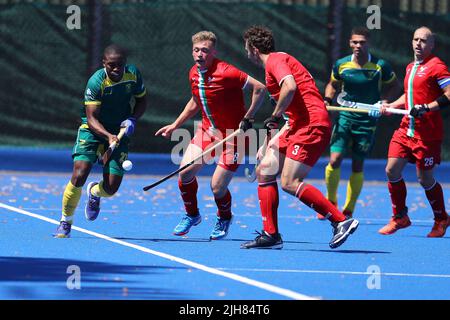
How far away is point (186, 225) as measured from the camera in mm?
12664

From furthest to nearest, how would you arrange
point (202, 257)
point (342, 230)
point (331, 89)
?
point (331, 89) < point (342, 230) < point (202, 257)

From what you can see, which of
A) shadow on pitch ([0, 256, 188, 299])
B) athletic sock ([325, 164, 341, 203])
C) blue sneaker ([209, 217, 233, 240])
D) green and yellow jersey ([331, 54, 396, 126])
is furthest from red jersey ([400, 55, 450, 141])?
shadow on pitch ([0, 256, 188, 299])

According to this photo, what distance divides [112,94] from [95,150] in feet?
1.73

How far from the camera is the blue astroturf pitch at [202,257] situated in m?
8.98

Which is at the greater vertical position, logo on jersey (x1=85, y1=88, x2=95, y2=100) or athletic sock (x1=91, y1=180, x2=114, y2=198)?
logo on jersey (x1=85, y1=88, x2=95, y2=100)

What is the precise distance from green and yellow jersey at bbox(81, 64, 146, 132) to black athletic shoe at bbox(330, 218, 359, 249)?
2387mm

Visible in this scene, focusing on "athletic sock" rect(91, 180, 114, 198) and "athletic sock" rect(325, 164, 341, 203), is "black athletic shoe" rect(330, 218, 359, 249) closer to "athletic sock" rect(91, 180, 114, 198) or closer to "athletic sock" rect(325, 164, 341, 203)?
"athletic sock" rect(91, 180, 114, 198)

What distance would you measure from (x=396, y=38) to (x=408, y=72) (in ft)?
22.6

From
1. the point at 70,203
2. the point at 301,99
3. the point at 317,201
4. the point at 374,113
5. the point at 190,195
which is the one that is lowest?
the point at 317,201

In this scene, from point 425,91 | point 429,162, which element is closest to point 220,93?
point 425,91

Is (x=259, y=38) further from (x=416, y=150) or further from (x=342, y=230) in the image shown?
(x=416, y=150)

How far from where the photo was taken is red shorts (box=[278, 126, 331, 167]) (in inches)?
Answer: 447
